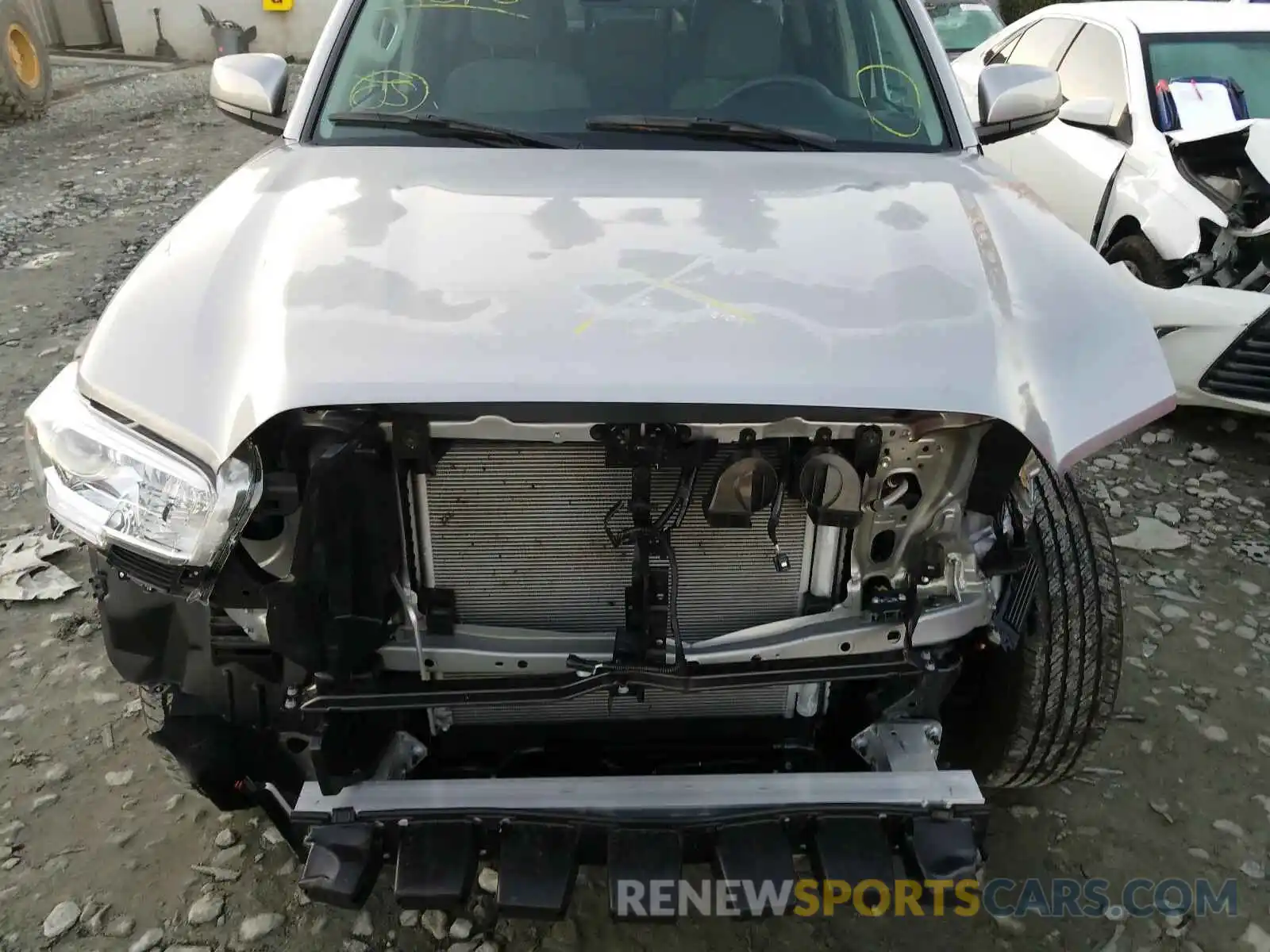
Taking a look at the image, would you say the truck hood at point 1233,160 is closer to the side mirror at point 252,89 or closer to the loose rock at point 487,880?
the side mirror at point 252,89

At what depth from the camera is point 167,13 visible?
15641mm

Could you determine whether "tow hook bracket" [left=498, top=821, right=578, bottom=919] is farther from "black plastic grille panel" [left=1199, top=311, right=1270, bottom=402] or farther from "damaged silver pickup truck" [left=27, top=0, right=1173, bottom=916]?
"black plastic grille panel" [left=1199, top=311, right=1270, bottom=402]

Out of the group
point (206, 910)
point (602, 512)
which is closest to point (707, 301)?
point (602, 512)

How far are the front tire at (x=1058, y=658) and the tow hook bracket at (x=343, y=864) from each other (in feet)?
4.31

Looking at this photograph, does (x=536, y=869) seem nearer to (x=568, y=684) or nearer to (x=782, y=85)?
(x=568, y=684)

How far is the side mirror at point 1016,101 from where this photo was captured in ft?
9.37

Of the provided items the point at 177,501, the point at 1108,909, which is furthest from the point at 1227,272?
the point at 177,501

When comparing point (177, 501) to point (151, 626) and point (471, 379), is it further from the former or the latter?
point (471, 379)

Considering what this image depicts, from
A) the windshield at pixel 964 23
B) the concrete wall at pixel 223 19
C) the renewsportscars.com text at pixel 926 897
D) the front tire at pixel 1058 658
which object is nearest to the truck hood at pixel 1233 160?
the front tire at pixel 1058 658

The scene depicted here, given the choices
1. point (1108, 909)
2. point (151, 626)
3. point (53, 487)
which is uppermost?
point (53, 487)

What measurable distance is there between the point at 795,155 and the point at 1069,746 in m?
1.52

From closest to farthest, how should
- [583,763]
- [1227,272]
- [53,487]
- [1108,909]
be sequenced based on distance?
[53,487], [583,763], [1108,909], [1227,272]

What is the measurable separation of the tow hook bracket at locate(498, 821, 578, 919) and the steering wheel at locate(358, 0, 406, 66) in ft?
6.84

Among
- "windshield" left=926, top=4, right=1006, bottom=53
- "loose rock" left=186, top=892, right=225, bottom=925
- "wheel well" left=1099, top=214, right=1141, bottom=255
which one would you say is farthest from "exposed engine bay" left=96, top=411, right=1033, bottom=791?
"windshield" left=926, top=4, right=1006, bottom=53
